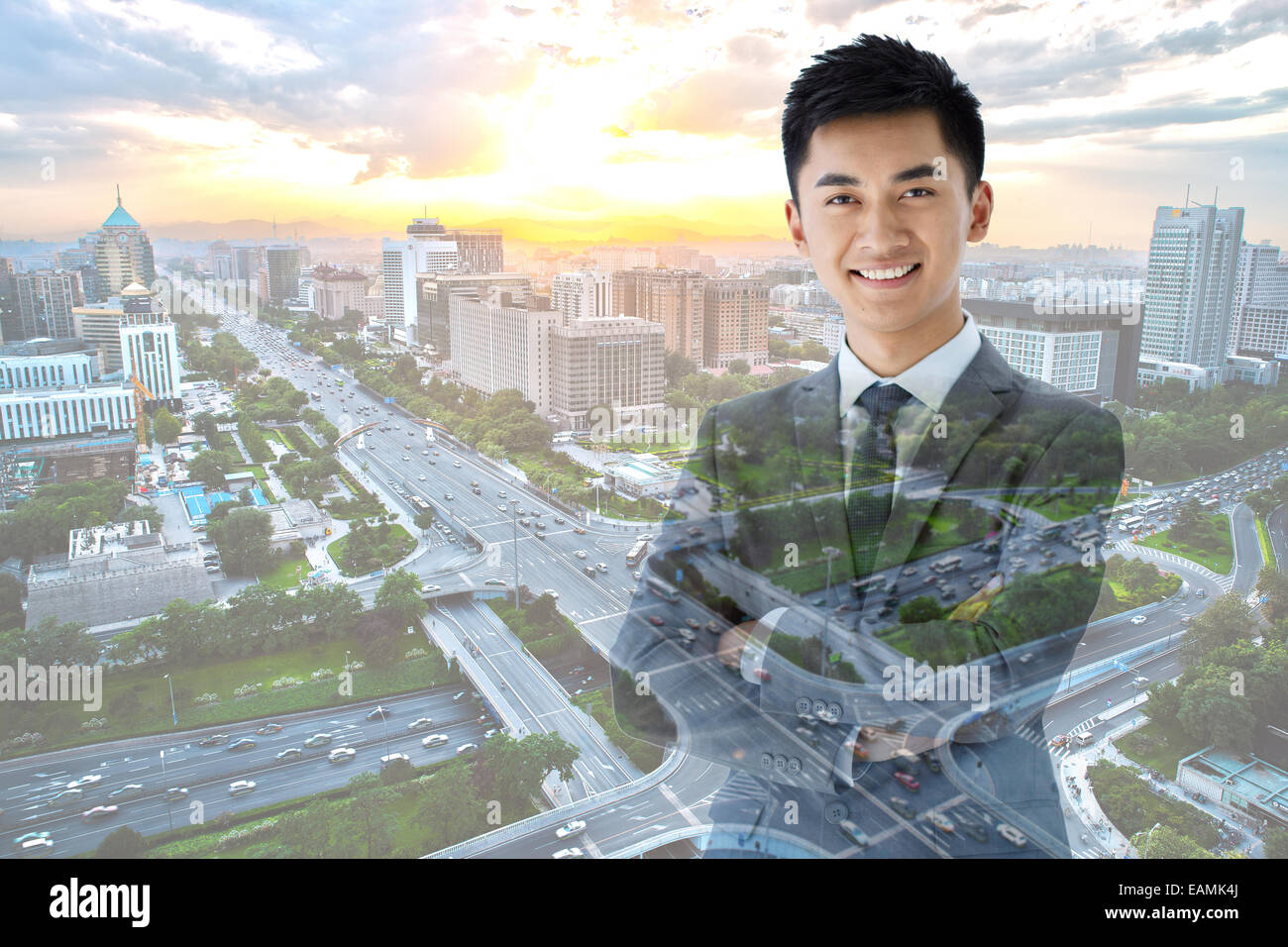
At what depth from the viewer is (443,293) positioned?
290 inches

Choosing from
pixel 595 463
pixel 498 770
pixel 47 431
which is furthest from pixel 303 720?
pixel 595 463

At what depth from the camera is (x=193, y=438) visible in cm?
411

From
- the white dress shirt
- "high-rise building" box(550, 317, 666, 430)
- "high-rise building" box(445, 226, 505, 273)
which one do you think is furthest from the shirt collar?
"high-rise building" box(445, 226, 505, 273)

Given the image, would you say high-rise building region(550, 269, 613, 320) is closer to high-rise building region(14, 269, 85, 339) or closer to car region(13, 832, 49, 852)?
high-rise building region(14, 269, 85, 339)

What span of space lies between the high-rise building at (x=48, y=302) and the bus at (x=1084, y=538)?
417cm

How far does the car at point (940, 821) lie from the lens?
0.59m

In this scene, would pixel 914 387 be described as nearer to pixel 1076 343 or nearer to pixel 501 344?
pixel 1076 343

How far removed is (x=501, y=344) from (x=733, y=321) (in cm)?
183

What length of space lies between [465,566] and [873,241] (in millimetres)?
3775

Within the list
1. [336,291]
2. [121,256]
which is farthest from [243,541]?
[336,291]

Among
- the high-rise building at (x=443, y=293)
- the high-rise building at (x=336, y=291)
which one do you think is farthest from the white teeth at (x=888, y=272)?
the high-rise building at (x=336, y=291)

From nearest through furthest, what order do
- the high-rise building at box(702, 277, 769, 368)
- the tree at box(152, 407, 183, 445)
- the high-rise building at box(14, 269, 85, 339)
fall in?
the high-rise building at box(14, 269, 85, 339) → the tree at box(152, 407, 183, 445) → the high-rise building at box(702, 277, 769, 368)

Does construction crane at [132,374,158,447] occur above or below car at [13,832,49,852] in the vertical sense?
above

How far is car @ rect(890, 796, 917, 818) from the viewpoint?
0.60 metres
